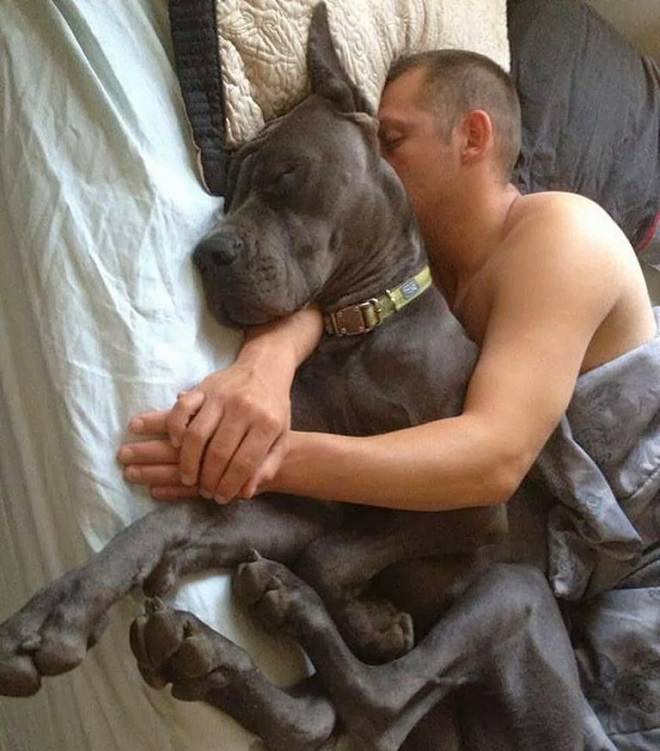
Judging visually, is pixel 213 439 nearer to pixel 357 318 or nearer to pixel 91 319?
pixel 91 319

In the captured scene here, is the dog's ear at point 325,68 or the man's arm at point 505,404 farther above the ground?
the dog's ear at point 325,68

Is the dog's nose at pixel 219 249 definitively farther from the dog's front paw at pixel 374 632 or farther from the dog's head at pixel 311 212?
the dog's front paw at pixel 374 632

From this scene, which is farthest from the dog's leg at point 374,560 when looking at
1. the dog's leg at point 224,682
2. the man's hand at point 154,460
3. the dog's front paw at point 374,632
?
the man's hand at point 154,460

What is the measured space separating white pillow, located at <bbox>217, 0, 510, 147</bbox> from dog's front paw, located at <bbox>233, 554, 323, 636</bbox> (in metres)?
0.51

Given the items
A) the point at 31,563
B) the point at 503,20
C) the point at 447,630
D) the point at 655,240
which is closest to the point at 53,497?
the point at 31,563

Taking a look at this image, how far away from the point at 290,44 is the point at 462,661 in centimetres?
78

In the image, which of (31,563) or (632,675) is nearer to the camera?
(31,563)

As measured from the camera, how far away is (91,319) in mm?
1163

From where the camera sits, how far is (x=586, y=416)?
153 centimetres

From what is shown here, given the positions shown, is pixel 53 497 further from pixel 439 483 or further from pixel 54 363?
pixel 439 483

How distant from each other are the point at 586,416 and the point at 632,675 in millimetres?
348

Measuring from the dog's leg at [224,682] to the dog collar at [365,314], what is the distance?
1.49ft

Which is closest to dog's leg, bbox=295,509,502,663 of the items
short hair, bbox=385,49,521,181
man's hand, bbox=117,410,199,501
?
man's hand, bbox=117,410,199,501

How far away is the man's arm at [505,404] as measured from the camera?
4.13ft
